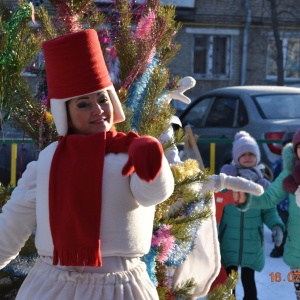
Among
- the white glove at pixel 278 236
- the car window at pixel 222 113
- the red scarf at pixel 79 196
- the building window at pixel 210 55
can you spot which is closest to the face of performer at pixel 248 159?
the white glove at pixel 278 236

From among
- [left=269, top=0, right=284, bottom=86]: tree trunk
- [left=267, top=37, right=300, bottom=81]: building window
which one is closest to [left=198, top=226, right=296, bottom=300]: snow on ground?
[left=269, top=0, right=284, bottom=86]: tree trunk

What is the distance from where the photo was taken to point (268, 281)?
641 cm

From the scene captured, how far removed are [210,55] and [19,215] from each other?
73.8 ft

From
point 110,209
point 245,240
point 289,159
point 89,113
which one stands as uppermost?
point 89,113

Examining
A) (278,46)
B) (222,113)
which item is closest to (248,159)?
(222,113)

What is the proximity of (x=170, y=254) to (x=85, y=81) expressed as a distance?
1042 millimetres

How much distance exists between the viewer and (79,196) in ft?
8.05

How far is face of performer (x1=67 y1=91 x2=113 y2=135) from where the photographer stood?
2.57 m

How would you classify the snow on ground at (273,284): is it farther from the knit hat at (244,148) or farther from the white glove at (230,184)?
the white glove at (230,184)

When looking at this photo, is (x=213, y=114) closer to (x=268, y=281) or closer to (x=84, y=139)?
(x=268, y=281)

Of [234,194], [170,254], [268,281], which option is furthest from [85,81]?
[268,281]

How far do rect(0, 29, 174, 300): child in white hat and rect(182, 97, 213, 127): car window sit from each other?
7.96 m

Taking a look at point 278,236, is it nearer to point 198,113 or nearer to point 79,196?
point 79,196

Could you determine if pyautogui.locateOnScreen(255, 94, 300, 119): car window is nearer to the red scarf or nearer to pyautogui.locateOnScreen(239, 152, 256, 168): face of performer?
pyautogui.locateOnScreen(239, 152, 256, 168): face of performer
